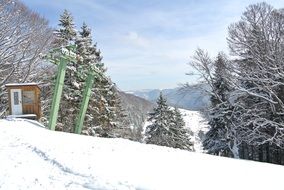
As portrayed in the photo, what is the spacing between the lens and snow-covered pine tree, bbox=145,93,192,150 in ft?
161

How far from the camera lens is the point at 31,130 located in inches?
792

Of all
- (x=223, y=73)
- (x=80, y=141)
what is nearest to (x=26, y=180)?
(x=80, y=141)

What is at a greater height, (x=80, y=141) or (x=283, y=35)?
(x=283, y=35)

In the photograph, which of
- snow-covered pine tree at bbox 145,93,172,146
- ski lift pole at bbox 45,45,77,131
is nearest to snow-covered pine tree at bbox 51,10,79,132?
ski lift pole at bbox 45,45,77,131

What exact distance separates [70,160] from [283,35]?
1742 centimetres

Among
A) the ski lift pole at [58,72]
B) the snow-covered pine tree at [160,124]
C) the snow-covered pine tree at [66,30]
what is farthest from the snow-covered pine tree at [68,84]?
the snow-covered pine tree at [160,124]

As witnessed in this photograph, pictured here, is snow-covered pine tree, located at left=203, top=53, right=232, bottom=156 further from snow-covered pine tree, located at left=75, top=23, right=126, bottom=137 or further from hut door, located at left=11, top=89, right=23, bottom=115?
hut door, located at left=11, top=89, right=23, bottom=115

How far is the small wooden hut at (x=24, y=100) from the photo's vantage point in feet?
89.7

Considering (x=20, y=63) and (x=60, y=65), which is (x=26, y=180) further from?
(x=20, y=63)

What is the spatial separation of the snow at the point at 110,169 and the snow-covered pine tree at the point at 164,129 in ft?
105

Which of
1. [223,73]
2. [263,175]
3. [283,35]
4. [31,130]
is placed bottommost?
[263,175]

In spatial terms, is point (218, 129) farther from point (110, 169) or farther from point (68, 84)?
point (110, 169)

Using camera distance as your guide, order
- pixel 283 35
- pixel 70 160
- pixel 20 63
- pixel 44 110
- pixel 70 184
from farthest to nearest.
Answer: pixel 44 110, pixel 20 63, pixel 283 35, pixel 70 160, pixel 70 184

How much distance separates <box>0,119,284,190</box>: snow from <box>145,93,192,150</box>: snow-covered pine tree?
105 feet
